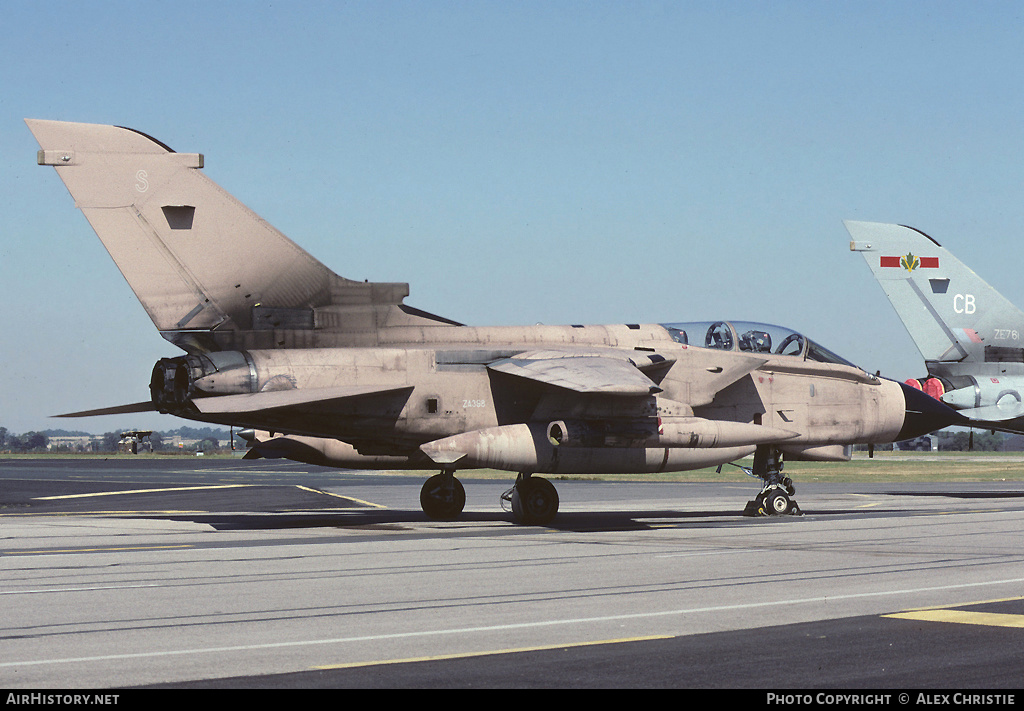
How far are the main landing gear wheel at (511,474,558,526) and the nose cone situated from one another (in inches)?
325

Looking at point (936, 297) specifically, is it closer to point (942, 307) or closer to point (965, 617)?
point (942, 307)

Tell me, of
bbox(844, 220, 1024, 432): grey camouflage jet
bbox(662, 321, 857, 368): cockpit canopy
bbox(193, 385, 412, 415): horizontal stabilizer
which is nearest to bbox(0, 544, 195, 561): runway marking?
bbox(193, 385, 412, 415): horizontal stabilizer

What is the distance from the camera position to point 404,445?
20.8m

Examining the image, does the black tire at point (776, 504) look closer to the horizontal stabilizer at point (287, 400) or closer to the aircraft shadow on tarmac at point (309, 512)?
the aircraft shadow on tarmac at point (309, 512)

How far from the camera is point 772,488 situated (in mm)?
23125

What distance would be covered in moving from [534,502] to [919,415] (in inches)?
362

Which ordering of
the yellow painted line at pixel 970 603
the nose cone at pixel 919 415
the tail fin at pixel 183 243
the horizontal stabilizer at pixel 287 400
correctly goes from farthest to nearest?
the nose cone at pixel 919 415 → the tail fin at pixel 183 243 → the horizontal stabilizer at pixel 287 400 → the yellow painted line at pixel 970 603

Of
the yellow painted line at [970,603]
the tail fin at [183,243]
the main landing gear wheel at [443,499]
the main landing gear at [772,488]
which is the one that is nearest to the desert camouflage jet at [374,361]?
the tail fin at [183,243]

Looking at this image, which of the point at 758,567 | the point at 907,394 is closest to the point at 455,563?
the point at 758,567

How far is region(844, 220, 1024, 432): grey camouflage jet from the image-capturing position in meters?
29.7

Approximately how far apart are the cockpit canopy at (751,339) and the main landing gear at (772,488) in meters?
2.11

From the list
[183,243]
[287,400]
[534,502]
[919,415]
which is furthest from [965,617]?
[919,415]

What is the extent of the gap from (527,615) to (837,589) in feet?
12.0

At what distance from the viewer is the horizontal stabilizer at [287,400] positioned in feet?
57.8
